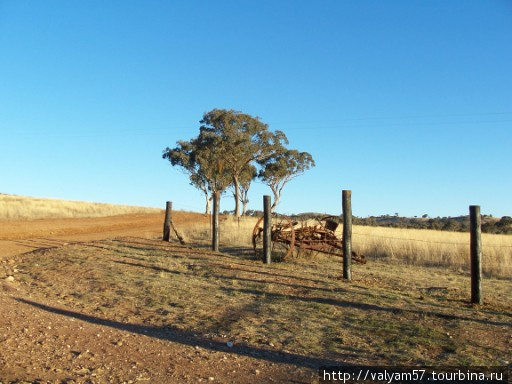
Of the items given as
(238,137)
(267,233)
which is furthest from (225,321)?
(238,137)

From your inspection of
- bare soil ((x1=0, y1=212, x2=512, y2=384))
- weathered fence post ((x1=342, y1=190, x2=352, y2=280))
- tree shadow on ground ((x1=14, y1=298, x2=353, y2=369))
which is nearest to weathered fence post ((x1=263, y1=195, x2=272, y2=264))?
bare soil ((x1=0, y1=212, x2=512, y2=384))

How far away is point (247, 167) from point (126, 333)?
119 ft

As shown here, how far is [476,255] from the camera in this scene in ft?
29.2

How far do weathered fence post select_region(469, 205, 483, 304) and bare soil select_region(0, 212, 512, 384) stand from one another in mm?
327

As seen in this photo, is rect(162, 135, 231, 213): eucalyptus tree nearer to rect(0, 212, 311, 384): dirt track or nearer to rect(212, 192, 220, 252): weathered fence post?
rect(212, 192, 220, 252): weathered fence post

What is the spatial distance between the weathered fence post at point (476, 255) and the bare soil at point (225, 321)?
327 mm

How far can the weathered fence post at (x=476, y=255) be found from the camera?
28.3ft

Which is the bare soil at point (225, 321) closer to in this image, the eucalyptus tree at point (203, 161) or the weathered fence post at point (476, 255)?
the weathered fence post at point (476, 255)

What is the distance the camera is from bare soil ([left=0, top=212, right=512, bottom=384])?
16.3 ft

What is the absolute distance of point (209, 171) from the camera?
3938cm

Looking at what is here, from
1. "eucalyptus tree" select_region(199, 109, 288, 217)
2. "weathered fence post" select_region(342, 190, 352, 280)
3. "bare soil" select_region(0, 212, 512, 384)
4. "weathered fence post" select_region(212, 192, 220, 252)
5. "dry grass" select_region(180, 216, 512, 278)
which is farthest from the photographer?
"eucalyptus tree" select_region(199, 109, 288, 217)

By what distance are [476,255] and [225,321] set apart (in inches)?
186

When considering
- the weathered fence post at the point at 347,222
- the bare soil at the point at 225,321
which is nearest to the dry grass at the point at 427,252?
the bare soil at the point at 225,321

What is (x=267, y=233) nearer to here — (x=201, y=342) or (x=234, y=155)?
(x=201, y=342)
